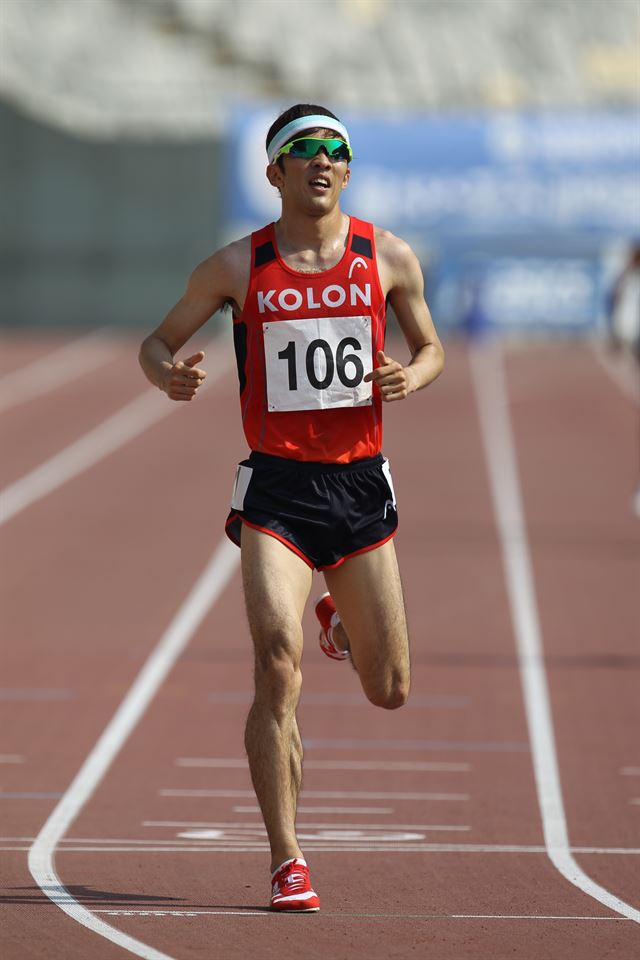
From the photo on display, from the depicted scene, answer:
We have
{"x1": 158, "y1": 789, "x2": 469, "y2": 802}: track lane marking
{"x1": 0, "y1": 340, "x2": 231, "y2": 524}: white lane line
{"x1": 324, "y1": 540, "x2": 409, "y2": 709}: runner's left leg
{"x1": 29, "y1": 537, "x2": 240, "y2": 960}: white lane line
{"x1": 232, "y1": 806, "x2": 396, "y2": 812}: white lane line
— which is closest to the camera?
{"x1": 29, "y1": 537, "x2": 240, "y2": 960}: white lane line

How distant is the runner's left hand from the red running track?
4.52 ft

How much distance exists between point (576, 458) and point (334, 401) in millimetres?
→ 15447

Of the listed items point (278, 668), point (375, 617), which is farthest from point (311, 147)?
point (278, 668)

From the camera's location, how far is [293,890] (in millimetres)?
5031

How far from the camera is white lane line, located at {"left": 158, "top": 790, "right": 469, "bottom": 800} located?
764 centimetres

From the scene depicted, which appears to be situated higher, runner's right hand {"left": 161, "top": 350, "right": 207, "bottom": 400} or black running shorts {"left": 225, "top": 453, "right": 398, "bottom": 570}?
runner's right hand {"left": 161, "top": 350, "right": 207, "bottom": 400}

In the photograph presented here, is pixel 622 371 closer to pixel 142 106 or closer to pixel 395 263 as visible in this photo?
pixel 142 106

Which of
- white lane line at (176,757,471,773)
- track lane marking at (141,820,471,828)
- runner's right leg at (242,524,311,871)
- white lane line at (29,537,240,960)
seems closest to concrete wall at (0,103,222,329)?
white lane line at (29,537,240,960)

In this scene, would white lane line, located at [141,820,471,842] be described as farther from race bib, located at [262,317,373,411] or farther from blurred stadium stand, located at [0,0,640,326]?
blurred stadium stand, located at [0,0,640,326]

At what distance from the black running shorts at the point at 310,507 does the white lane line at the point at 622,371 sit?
20383 millimetres

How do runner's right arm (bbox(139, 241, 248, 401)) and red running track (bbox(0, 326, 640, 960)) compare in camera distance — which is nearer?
red running track (bbox(0, 326, 640, 960))

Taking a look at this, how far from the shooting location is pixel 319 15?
4300cm

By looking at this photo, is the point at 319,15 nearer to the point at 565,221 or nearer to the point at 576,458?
the point at 565,221

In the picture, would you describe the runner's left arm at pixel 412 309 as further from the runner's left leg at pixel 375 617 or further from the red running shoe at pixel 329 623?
the red running shoe at pixel 329 623
